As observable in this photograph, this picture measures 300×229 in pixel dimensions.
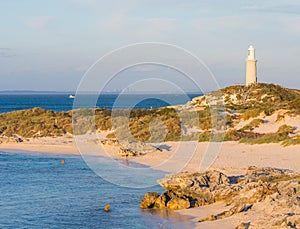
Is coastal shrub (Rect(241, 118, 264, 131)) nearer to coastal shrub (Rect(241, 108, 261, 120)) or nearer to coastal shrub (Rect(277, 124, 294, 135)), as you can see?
coastal shrub (Rect(241, 108, 261, 120))

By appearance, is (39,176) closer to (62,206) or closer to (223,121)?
(62,206)

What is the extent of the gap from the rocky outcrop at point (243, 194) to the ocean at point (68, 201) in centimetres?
102

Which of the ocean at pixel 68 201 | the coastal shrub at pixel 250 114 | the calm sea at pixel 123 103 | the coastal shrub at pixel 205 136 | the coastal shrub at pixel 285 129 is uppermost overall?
the calm sea at pixel 123 103

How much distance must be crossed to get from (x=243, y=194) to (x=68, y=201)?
595cm

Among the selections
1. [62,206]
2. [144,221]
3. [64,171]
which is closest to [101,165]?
[64,171]

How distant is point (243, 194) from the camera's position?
16750 mm

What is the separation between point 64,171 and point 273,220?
12703 millimetres

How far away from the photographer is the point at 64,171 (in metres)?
24.5

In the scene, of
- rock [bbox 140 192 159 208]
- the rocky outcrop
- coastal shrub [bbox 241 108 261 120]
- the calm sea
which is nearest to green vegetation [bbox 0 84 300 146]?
coastal shrub [bbox 241 108 261 120]

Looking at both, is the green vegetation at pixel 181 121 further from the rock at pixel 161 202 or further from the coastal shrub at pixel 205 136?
the rock at pixel 161 202

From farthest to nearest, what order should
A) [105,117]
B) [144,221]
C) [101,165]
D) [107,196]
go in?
[105,117] → [101,165] → [107,196] → [144,221]

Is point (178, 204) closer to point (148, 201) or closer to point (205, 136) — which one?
point (148, 201)

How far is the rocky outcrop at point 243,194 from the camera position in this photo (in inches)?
567

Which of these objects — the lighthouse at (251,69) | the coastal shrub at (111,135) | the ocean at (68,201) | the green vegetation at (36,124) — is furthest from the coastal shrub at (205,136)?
the lighthouse at (251,69)
